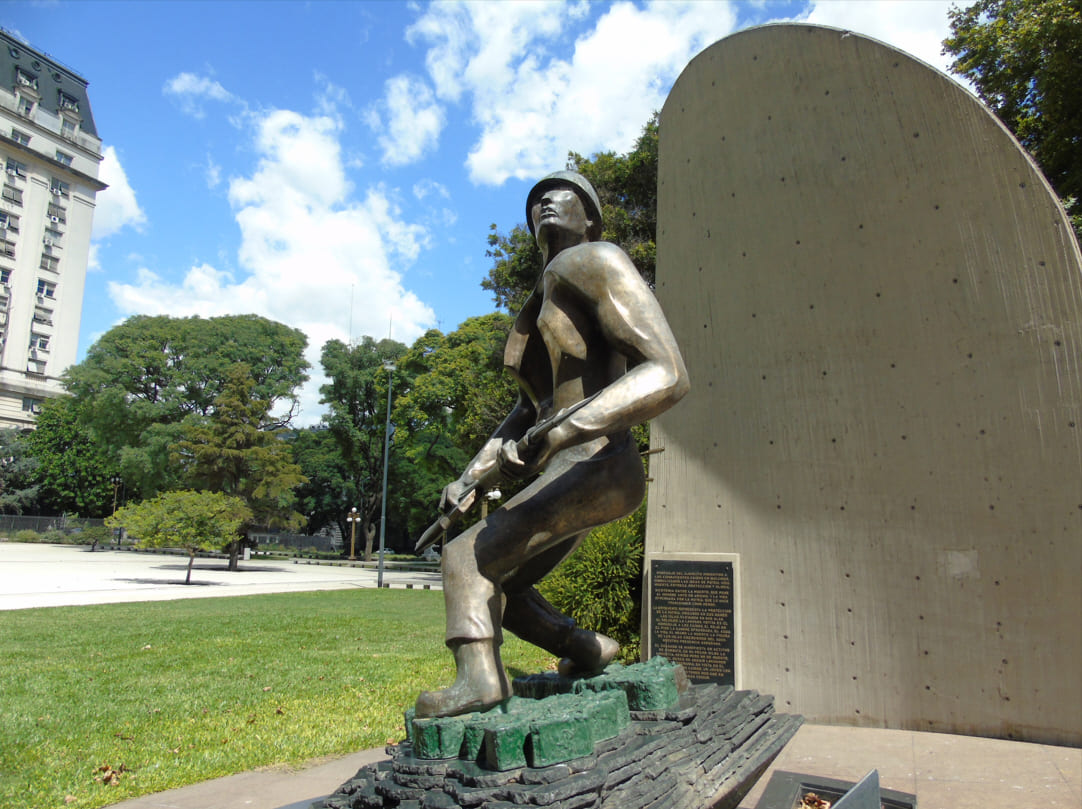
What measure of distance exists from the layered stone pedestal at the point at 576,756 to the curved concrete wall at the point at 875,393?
4.21m

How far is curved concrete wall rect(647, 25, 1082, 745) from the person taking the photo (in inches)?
234

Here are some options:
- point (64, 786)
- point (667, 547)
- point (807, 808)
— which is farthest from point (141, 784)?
point (667, 547)

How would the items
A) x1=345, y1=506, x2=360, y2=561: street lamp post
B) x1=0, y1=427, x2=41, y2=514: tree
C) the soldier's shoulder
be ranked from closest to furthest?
the soldier's shoulder, x1=345, y1=506, x2=360, y2=561: street lamp post, x1=0, y1=427, x2=41, y2=514: tree

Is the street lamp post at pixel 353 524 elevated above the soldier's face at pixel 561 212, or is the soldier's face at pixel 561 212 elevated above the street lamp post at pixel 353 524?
the soldier's face at pixel 561 212

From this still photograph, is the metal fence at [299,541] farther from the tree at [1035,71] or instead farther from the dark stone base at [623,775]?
the dark stone base at [623,775]

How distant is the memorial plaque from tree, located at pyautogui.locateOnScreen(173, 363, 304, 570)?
1106 inches

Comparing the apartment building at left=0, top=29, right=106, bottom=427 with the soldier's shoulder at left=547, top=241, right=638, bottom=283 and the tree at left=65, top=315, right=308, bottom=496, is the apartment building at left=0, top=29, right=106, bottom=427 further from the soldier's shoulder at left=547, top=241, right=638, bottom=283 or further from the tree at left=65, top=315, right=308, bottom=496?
the soldier's shoulder at left=547, top=241, right=638, bottom=283

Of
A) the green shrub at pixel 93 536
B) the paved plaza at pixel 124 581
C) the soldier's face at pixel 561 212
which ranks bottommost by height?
the paved plaza at pixel 124 581

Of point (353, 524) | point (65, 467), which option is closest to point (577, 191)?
point (353, 524)

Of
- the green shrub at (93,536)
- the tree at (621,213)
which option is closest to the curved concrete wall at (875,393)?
the tree at (621,213)

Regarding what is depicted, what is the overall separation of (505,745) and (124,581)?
2476 cm

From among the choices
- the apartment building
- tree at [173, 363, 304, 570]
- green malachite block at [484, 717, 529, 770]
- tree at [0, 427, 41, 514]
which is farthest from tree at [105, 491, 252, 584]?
the apartment building

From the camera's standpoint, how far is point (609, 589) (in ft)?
28.5

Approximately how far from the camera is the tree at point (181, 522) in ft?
77.2
